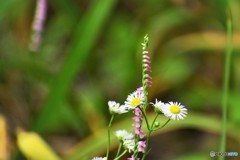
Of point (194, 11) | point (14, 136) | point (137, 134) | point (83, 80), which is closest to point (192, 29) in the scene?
point (194, 11)

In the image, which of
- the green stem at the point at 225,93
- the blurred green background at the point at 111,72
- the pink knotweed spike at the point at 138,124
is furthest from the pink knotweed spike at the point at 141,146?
the blurred green background at the point at 111,72

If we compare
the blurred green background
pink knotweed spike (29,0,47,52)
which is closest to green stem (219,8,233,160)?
the blurred green background

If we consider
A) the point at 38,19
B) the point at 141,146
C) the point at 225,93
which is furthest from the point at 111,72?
the point at 141,146

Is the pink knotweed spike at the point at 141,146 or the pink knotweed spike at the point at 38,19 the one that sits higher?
the pink knotweed spike at the point at 38,19

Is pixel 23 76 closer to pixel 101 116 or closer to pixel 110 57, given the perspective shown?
pixel 101 116

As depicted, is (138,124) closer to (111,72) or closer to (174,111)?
(174,111)

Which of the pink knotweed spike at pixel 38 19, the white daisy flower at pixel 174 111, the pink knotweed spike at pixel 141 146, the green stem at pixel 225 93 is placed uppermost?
the pink knotweed spike at pixel 38 19

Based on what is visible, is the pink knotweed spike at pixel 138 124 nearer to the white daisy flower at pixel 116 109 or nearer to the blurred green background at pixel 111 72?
the white daisy flower at pixel 116 109

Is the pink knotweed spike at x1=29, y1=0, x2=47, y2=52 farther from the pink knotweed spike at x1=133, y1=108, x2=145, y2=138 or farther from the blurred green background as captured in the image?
the pink knotweed spike at x1=133, y1=108, x2=145, y2=138
